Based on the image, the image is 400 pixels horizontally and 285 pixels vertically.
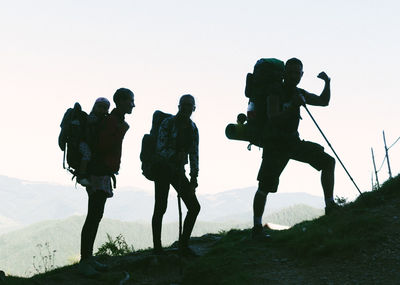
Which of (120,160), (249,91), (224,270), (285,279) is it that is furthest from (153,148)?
(285,279)

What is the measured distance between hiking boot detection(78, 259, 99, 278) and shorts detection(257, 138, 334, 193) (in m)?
2.82

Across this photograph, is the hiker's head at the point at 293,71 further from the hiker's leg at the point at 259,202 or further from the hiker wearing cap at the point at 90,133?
the hiker wearing cap at the point at 90,133

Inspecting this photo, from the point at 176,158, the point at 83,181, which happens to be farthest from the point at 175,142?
the point at 83,181

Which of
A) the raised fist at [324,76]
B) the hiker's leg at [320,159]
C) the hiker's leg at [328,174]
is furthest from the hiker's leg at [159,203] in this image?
the raised fist at [324,76]

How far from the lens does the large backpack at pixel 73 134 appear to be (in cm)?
590

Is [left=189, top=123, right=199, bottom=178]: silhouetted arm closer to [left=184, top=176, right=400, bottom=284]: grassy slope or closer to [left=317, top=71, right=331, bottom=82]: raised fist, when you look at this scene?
[left=184, top=176, right=400, bottom=284]: grassy slope

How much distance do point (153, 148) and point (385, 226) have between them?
3.68 metres

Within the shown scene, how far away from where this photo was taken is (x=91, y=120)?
611cm

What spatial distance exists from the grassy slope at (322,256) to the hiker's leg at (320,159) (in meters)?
0.61

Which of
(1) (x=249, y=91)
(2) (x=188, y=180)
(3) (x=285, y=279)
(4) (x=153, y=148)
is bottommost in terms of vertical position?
(3) (x=285, y=279)

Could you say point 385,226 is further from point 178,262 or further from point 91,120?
point 91,120

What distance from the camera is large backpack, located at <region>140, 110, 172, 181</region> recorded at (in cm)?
671

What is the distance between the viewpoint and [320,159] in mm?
6480

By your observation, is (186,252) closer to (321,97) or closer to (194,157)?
(194,157)
